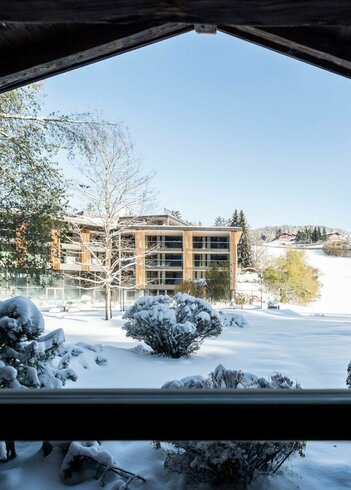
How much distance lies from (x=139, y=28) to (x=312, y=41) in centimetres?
48

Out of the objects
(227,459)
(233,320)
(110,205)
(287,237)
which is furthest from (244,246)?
(227,459)

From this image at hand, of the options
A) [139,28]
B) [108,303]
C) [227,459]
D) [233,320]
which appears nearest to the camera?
[139,28]

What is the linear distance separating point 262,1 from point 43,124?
7.84 ft

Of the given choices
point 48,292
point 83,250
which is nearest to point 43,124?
point 83,250

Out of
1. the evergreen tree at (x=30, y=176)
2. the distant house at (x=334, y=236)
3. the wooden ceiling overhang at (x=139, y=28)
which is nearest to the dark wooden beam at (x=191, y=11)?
the wooden ceiling overhang at (x=139, y=28)

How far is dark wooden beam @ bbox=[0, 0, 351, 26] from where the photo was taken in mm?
582

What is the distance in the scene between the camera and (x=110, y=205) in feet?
8.89

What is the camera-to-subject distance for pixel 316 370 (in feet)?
6.83

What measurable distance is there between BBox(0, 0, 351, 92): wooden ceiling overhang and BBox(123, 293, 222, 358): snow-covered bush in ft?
5.99

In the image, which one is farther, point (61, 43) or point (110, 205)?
point (110, 205)

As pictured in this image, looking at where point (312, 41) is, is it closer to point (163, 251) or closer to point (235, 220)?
point (235, 220)

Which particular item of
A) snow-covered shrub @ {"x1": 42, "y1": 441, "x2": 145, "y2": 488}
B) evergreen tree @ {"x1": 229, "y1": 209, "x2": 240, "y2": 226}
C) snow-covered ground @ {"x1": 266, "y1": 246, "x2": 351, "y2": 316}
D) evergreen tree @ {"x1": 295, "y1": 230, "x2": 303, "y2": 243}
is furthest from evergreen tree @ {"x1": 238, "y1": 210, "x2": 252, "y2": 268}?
snow-covered shrub @ {"x1": 42, "y1": 441, "x2": 145, "y2": 488}

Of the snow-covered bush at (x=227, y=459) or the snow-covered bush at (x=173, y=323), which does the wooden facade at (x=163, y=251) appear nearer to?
the snow-covered bush at (x=173, y=323)

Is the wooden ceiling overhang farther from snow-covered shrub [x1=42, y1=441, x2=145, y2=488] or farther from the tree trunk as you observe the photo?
the tree trunk
